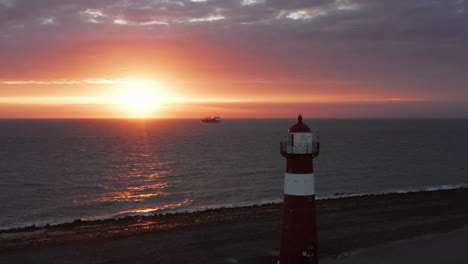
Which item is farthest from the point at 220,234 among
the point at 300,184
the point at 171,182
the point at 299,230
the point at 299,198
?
the point at 171,182

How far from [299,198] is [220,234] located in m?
12.8

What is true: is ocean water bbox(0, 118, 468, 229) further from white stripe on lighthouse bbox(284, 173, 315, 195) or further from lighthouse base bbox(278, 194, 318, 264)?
white stripe on lighthouse bbox(284, 173, 315, 195)

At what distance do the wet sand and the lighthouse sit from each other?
7.34m

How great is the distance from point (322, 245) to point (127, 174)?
4099cm

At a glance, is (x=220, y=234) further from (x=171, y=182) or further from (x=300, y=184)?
(x=171, y=182)

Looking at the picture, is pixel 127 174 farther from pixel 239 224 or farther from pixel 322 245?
pixel 322 245

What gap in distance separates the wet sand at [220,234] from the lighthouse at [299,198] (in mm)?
7342

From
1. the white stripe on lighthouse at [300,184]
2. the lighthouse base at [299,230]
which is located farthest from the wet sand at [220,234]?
the white stripe on lighthouse at [300,184]

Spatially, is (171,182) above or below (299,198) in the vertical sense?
below

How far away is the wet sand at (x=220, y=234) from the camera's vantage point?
19.5 metres

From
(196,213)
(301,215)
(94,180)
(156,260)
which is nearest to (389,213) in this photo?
(196,213)

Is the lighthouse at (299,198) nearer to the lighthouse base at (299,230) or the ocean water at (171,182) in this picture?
the lighthouse base at (299,230)

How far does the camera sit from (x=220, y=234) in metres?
23.0

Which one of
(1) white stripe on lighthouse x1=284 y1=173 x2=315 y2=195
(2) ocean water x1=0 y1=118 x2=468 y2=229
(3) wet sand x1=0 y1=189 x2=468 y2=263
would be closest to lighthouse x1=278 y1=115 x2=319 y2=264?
(1) white stripe on lighthouse x1=284 y1=173 x2=315 y2=195
